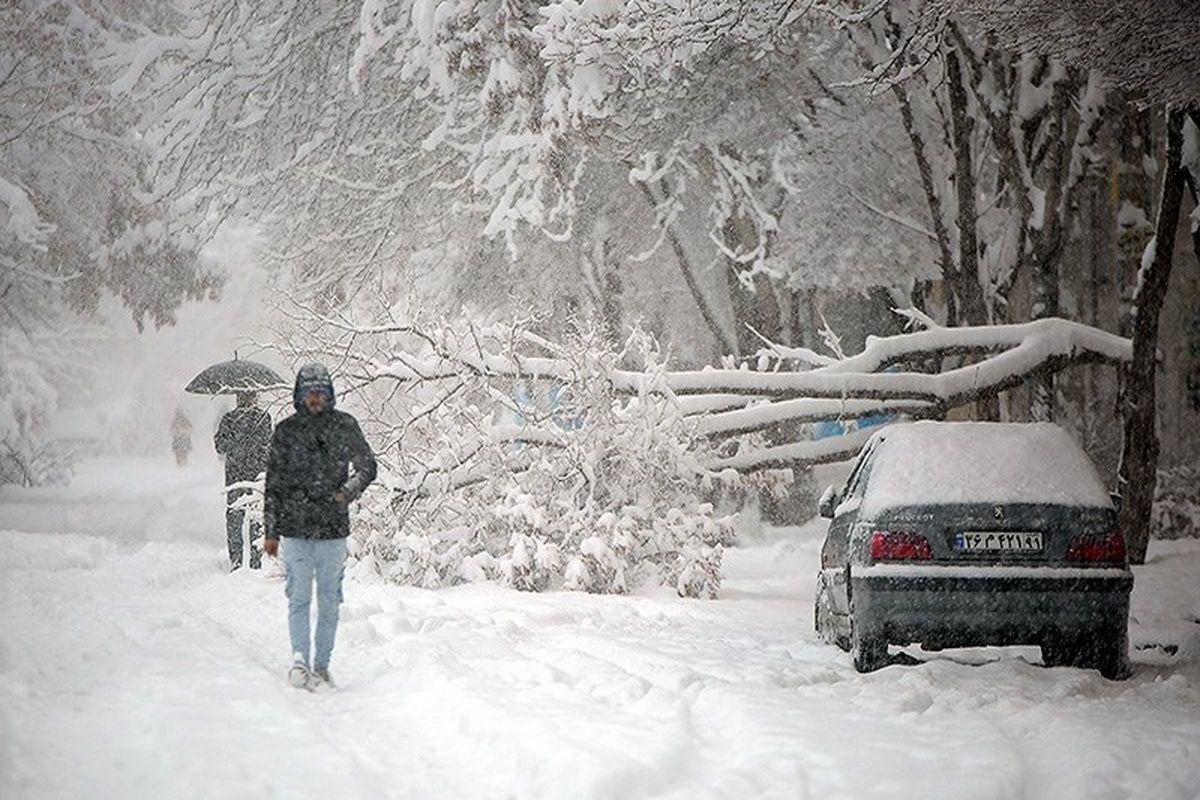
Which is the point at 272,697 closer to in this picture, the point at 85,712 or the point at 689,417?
the point at 85,712

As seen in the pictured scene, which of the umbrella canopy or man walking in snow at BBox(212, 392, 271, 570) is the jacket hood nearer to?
man walking in snow at BBox(212, 392, 271, 570)

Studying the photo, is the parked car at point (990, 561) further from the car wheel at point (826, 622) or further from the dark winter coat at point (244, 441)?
the dark winter coat at point (244, 441)

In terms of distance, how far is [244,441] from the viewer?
15.8 meters

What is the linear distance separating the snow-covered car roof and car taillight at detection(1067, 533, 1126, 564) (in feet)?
0.80

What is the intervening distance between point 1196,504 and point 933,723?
16.5 meters

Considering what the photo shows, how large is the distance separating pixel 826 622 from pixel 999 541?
2.38m

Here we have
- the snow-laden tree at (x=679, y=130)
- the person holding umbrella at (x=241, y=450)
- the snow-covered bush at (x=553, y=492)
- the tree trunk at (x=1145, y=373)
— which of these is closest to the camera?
the snow-laden tree at (x=679, y=130)

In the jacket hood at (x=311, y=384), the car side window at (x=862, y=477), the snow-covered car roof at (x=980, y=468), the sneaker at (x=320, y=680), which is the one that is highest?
the jacket hood at (x=311, y=384)

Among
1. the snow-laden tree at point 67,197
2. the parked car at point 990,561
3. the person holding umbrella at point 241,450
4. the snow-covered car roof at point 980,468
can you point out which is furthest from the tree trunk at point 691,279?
the parked car at point 990,561

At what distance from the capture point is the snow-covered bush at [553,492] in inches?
521

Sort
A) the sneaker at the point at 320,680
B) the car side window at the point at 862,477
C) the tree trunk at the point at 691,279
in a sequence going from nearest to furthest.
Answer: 1. the sneaker at the point at 320,680
2. the car side window at the point at 862,477
3. the tree trunk at the point at 691,279

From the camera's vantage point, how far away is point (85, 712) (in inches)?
241

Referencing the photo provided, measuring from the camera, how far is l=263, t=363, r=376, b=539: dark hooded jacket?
24.0 ft

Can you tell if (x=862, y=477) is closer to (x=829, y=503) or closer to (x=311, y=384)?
(x=829, y=503)
